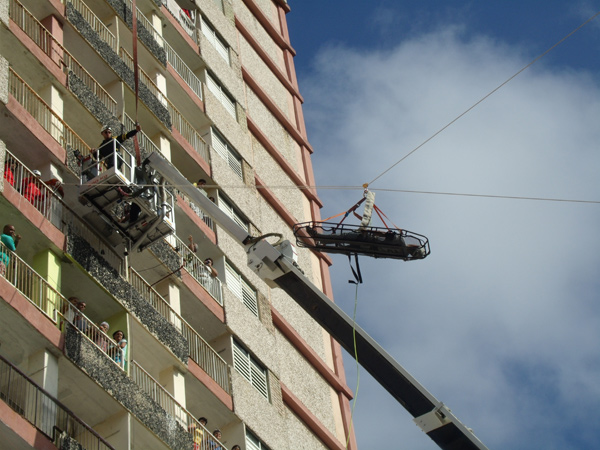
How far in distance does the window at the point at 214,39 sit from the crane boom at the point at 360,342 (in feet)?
55.3

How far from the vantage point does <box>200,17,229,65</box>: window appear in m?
41.8

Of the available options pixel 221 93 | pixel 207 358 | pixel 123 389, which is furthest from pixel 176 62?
pixel 123 389

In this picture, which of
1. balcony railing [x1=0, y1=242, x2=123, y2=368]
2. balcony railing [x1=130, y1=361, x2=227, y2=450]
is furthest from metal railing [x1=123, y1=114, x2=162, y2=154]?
balcony railing [x1=0, y1=242, x2=123, y2=368]

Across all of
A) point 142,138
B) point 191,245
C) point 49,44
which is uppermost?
point 49,44

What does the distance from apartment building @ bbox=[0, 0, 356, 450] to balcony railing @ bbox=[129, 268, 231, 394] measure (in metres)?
0.05

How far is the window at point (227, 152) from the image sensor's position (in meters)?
37.3

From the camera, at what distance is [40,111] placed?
87.4ft

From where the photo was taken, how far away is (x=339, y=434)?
3556cm

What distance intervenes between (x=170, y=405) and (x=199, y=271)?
585 cm

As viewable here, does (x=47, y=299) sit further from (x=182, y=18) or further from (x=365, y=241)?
(x=182, y=18)

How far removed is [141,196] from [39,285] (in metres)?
3.58

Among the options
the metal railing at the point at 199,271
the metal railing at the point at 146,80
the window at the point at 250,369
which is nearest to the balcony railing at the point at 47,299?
the metal railing at the point at 199,271

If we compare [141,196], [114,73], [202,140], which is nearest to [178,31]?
[202,140]

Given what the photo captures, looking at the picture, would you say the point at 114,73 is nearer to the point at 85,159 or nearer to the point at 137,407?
the point at 85,159
